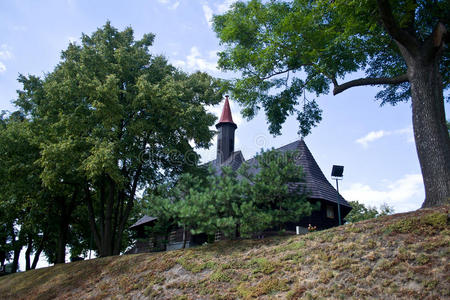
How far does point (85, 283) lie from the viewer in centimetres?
1277

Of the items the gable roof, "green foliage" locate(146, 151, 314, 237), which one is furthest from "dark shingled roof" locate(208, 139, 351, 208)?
the gable roof

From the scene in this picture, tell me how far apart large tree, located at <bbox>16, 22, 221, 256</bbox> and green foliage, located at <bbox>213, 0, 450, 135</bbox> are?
433cm

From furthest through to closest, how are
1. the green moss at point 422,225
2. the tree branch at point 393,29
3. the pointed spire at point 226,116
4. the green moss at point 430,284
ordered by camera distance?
the pointed spire at point 226,116
the tree branch at point 393,29
the green moss at point 422,225
the green moss at point 430,284

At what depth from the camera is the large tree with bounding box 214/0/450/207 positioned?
9864 millimetres

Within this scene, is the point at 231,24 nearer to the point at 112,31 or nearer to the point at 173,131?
the point at 173,131

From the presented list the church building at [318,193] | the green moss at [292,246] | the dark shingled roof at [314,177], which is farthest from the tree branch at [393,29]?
the dark shingled roof at [314,177]

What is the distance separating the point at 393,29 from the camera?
9875mm

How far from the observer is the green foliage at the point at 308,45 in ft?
38.4

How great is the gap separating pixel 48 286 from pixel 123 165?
6847 mm

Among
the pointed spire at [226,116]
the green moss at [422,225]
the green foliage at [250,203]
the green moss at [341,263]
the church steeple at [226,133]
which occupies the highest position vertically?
the pointed spire at [226,116]

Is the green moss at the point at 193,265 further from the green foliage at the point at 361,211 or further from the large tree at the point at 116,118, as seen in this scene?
the green foliage at the point at 361,211

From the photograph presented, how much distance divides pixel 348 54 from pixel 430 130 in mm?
4877

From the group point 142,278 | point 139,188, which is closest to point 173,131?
point 139,188

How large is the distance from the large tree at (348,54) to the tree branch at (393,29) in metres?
0.02
